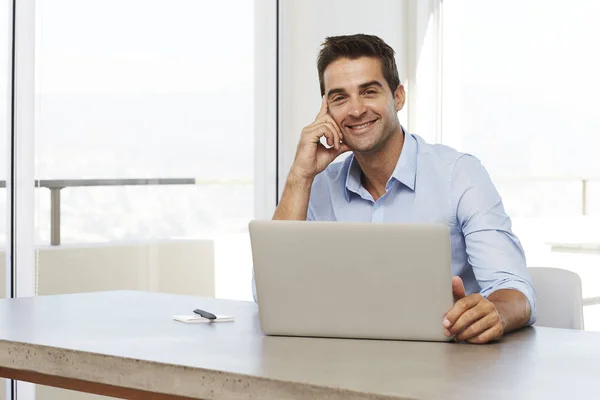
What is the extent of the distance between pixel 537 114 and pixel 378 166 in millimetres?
2422

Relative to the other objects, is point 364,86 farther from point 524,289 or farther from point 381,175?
point 524,289

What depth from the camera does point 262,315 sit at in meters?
1.80

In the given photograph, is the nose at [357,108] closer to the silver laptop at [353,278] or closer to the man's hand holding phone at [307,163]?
the man's hand holding phone at [307,163]

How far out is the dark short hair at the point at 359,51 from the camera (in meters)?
2.57

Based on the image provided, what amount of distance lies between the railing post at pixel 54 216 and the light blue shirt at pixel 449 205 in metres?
1.33

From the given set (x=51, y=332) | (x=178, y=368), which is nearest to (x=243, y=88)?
(x=51, y=332)

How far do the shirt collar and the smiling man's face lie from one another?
57 mm

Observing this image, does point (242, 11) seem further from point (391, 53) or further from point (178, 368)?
point (178, 368)

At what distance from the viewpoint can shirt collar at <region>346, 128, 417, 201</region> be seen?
8.02ft

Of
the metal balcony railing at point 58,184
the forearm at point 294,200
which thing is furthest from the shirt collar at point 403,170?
the metal balcony railing at point 58,184

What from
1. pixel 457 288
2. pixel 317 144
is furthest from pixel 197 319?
pixel 317 144

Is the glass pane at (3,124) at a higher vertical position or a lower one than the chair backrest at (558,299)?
higher

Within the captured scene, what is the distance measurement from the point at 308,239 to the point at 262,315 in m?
0.19

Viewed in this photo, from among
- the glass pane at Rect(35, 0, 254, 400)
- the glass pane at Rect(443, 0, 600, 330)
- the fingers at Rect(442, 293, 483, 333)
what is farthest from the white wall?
the fingers at Rect(442, 293, 483, 333)
